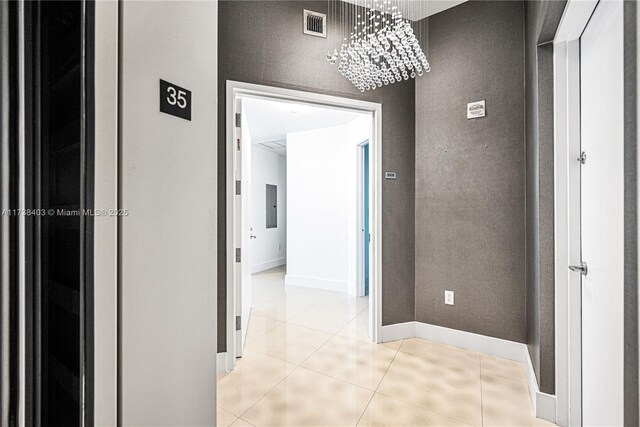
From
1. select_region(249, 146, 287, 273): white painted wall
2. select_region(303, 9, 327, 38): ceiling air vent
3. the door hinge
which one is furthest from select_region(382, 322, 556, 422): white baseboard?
select_region(249, 146, 287, 273): white painted wall

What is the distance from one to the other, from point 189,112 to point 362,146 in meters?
3.71

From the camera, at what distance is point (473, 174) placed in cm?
264

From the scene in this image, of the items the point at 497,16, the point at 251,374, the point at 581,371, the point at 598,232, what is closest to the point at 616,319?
the point at 598,232

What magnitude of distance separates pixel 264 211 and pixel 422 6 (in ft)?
16.0

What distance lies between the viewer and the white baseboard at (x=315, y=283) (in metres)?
4.99

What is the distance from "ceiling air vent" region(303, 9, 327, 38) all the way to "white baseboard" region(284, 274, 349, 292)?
3468mm

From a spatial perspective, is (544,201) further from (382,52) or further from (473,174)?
(382,52)

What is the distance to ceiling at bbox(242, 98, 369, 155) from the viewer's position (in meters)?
4.21

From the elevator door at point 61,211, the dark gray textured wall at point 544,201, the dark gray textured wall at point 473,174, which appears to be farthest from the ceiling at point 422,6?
the elevator door at point 61,211

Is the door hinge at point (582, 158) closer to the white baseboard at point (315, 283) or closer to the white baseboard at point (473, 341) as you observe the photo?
the white baseboard at point (473, 341)

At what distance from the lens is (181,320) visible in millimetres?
992

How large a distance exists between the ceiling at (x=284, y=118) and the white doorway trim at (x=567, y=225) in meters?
2.34

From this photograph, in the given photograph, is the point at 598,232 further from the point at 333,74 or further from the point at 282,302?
the point at 282,302

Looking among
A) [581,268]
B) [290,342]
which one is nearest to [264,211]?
[290,342]
